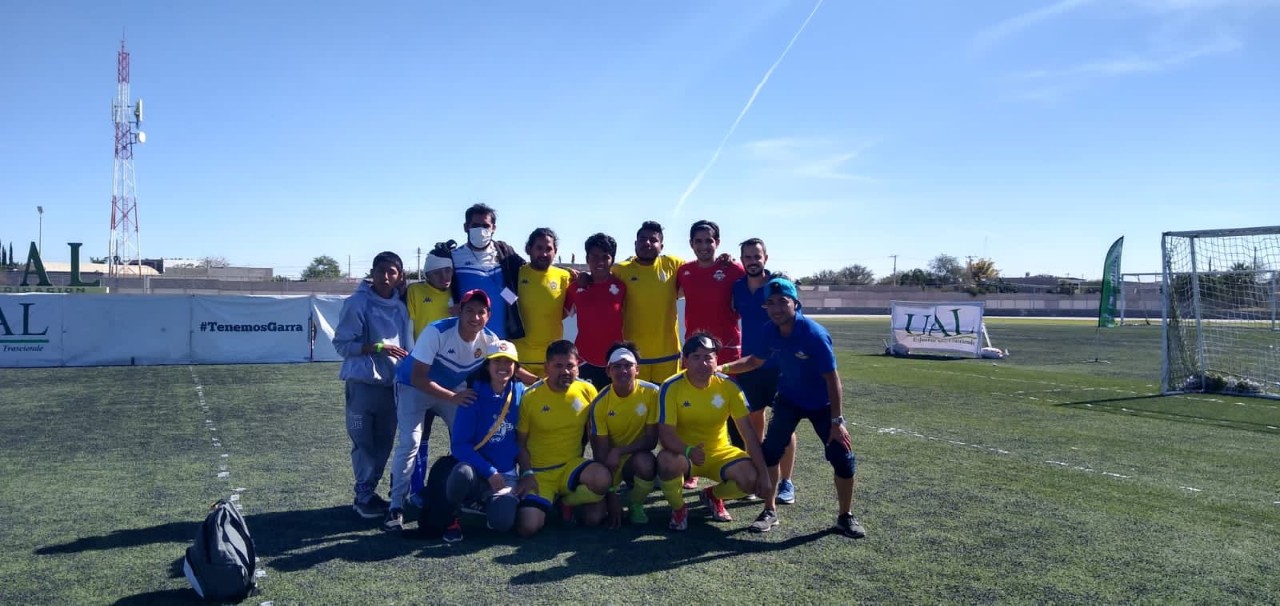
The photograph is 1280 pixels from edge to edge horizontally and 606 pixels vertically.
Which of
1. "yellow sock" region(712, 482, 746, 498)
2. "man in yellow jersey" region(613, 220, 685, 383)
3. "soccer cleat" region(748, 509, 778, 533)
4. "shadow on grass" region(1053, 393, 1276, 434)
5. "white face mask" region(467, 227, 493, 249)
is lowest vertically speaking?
"shadow on grass" region(1053, 393, 1276, 434)

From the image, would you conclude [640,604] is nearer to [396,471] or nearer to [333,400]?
[396,471]

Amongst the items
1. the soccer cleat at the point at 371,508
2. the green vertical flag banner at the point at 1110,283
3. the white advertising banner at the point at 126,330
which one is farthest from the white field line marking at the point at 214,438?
the green vertical flag banner at the point at 1110,283

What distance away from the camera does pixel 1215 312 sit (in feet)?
46.8

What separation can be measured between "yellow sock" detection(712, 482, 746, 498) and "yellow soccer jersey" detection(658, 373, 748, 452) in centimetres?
25

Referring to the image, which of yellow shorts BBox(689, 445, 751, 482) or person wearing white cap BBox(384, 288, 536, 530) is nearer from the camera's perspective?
person wearing white cap BBox(384, 288, 536, 530)

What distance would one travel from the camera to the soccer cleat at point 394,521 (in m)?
5.18

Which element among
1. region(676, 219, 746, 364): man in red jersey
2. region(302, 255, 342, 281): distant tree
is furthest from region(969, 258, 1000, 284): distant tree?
region(676, 219, 746, 364): man in red jersey

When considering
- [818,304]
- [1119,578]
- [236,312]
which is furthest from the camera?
[818,304]

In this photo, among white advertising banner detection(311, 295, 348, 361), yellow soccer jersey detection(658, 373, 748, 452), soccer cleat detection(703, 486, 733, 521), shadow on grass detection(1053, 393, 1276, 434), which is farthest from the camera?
white advertising banner detection(311, 295, 348, 361)

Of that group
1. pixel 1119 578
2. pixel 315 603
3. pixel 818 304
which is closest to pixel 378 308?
pixel 315 603

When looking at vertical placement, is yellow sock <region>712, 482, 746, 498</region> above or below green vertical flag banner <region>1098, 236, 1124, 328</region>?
below

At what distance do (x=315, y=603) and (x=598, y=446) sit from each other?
1.96 m

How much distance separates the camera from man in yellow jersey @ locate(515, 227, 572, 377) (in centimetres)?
602

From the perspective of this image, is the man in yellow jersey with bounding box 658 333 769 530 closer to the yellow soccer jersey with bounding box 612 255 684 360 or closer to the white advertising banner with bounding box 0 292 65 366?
the yellow soccer jersey with bounding box 612 255 684 360
